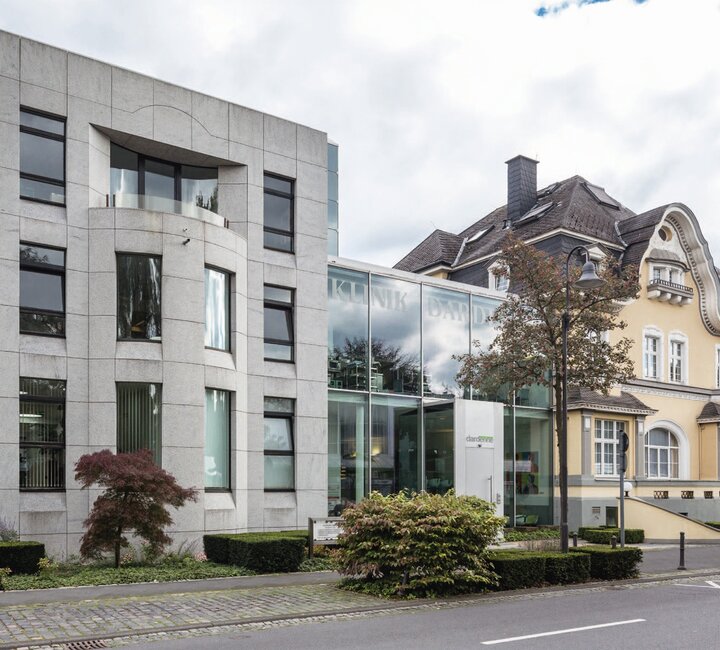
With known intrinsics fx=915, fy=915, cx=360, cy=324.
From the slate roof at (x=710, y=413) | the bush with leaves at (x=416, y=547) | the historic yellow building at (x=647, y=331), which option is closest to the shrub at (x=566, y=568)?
the bush with leaves at (x=416, y=547)

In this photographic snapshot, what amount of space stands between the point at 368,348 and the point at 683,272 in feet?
58.1

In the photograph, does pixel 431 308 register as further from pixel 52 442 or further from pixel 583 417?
pixel 52 442

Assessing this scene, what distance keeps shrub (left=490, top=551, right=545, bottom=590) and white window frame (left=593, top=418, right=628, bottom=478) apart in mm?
16699

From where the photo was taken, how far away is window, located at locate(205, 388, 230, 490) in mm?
21609

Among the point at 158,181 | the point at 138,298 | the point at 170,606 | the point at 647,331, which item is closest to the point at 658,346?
the point at 647,331

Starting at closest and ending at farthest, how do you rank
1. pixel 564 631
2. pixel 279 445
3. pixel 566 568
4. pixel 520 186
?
pixel 564 631 < pixel 566 568 < pixel 279 445 < pixel 520 186

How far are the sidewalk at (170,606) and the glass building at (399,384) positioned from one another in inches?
340

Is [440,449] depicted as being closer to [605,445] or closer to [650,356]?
[605,445]

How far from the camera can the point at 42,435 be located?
1945 cm

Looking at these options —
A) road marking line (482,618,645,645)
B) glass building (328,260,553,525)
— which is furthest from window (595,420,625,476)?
road marking line (482,618,645,645)

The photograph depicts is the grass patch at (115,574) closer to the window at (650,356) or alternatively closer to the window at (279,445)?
the window at (279,445)

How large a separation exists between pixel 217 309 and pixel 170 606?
957cm

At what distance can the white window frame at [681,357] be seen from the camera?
37.8 metres

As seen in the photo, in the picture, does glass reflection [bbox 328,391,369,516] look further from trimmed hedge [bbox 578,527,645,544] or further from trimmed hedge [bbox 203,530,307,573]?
trimmed hedge [bbox 578,527,645,544]
